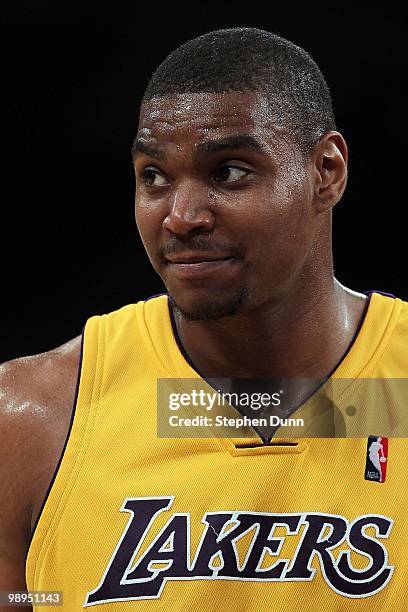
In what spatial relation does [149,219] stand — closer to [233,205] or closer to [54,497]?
[233,205]

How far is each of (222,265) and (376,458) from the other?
1.73ft

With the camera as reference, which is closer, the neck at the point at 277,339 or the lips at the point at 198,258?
the lips at the point at 198,258

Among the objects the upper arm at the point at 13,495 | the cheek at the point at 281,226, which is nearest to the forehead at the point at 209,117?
the cheek at the point at 281,226

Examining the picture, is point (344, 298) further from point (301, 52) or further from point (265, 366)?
point (301, 52)

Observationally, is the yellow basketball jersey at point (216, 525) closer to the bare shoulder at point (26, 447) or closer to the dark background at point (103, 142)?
the bare shoulder at point (26, 447)

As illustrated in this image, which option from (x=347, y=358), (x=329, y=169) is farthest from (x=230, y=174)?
(x=347, y=358)

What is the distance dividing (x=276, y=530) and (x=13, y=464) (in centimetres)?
55

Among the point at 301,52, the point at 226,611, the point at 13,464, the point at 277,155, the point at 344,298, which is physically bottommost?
the point at 226,611

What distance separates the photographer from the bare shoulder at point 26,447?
2246mm

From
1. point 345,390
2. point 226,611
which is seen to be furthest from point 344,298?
point 226,611

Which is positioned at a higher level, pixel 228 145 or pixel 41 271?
pixel 228 145

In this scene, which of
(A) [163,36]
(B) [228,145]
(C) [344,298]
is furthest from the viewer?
(A) [163,36]

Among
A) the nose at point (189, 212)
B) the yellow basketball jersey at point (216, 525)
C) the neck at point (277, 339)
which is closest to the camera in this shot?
the nose at point (189, 212)

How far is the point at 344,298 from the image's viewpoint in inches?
97.1
